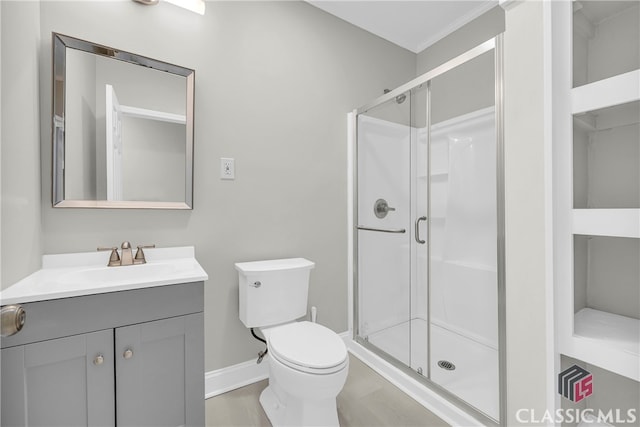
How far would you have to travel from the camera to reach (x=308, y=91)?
202cm

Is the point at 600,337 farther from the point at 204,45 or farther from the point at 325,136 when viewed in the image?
the point at 204,45

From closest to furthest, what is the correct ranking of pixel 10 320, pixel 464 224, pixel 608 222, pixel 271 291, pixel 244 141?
pixel 10 320, pixel 608 222, pixel 271 291, pixel 244 141, pixel 464 224

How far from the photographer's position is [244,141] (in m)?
1.78

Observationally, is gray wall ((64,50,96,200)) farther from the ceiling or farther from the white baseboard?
the ceiling

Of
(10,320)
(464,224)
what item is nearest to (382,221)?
(464,224)

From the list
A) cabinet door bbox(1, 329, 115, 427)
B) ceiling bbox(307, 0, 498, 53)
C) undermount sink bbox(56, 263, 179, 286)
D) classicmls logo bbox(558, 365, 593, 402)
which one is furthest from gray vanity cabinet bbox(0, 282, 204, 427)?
ceiling bbox(307, 0, 498, 53)

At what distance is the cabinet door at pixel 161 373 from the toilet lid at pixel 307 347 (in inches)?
13.8

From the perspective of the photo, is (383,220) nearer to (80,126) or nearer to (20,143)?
(80,126)

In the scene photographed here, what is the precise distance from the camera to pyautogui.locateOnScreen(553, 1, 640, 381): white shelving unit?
937mm

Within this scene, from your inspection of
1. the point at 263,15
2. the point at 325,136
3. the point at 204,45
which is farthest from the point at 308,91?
the point at 204,45

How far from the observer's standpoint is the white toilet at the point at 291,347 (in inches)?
49.4

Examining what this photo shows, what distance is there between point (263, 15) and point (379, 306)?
2122mm

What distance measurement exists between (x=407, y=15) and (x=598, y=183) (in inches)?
68.5

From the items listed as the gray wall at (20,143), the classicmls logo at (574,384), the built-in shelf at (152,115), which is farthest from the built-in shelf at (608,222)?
the gray wall at (20,143)
